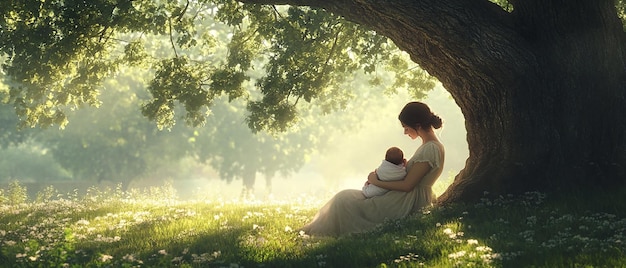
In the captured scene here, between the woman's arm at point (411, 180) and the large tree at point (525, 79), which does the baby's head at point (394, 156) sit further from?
the large tree at point (525, 79)

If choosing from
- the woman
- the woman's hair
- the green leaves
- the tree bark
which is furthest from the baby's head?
the green leaves

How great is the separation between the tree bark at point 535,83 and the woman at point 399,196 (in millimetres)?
688

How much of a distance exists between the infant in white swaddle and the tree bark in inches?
40.1

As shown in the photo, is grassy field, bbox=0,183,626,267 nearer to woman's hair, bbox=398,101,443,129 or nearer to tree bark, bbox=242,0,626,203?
tree bark, bbox=242,0,626,203

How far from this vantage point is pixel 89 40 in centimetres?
1446

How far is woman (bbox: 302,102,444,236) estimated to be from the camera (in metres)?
9.60

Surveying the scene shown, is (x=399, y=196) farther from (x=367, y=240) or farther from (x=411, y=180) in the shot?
(x=367, y=240)

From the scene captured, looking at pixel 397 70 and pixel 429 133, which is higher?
pixel 397 70

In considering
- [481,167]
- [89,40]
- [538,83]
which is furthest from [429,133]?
[89,40]

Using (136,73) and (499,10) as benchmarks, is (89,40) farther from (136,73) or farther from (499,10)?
(136,73)

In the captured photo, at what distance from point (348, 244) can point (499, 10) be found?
191 inches

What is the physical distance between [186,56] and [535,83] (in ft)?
30.8

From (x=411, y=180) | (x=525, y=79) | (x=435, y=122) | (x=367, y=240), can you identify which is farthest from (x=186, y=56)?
(x=367, y=240)

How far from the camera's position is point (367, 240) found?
8.11 m
